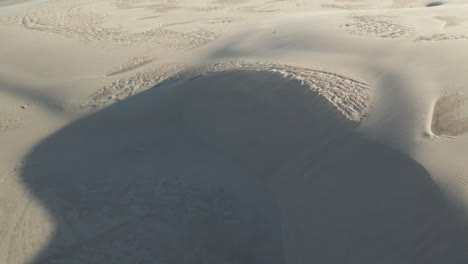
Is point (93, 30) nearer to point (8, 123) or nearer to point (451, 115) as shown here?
point (8, 123)

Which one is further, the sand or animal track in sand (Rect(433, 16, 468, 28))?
animal track in sand (Rect(433, 16, 468, 28))

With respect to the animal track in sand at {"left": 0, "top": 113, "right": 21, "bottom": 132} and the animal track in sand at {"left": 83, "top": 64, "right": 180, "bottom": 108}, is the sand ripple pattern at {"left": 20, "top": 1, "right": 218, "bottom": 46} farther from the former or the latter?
the animal track in sand at {"left": 0, "top": 113, "right": 21, "bottom": 132}

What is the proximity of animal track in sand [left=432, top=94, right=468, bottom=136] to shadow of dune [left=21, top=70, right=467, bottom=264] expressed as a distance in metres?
0.83

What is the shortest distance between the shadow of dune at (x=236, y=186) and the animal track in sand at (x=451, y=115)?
83 cm

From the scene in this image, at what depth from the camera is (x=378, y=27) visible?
9.52 metres

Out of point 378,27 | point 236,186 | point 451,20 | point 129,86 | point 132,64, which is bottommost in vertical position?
point 236,186

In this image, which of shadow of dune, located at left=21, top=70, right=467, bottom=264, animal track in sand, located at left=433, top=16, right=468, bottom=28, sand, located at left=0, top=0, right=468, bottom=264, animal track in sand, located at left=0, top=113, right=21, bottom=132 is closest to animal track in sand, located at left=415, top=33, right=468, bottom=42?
sand, located at left=0, top=0, right=468, bottom=264

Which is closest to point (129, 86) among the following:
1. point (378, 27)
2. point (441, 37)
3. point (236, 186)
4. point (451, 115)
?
point (236, 186)

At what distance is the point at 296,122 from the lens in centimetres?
569

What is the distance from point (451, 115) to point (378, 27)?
534cm

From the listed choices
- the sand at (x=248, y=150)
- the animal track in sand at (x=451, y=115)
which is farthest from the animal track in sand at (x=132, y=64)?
the animal track in sand at (x=451, y=115)

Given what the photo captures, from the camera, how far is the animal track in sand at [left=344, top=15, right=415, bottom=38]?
881 centimetres

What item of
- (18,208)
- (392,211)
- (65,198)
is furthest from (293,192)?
(18,208)

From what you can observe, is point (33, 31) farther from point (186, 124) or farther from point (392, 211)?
point (392, 211)
